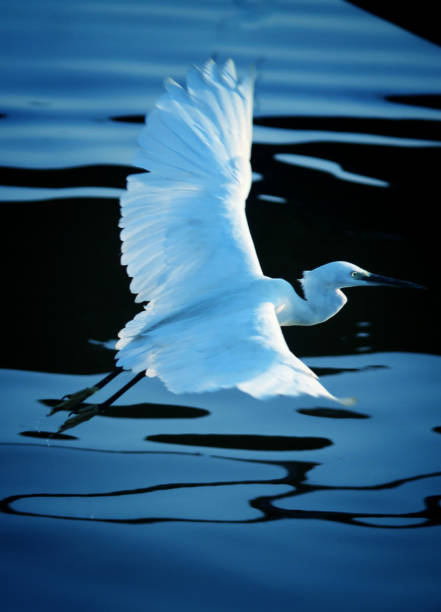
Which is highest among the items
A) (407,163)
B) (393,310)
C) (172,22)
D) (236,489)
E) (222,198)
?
(172,22)

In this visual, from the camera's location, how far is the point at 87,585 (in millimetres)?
3510

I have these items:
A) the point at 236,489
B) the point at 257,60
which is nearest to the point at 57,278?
the point at 236,489

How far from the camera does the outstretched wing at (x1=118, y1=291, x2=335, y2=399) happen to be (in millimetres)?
2924

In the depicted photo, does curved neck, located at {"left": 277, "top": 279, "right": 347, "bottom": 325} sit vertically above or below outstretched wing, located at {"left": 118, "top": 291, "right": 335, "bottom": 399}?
above

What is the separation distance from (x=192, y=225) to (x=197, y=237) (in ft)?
0.19

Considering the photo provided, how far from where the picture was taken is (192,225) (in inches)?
168

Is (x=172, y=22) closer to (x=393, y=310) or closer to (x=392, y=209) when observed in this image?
(x=392, y=209)

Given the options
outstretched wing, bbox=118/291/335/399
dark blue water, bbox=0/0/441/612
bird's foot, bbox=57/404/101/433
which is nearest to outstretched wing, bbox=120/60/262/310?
outstretched wing, bbox=118/291/335/399

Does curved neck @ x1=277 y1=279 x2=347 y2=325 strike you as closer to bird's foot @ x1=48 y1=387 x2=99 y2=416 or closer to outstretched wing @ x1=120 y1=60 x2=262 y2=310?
outstretched wing @ x1=120 y1=60 x2=262 y2=310

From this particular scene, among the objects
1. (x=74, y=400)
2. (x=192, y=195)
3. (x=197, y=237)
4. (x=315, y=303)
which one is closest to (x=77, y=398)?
(x=74, y=400)

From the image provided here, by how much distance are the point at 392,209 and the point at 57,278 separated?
107 inches

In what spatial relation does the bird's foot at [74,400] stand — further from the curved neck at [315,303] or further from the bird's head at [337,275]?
the bird's head at [337,275]

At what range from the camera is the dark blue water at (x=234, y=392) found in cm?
367

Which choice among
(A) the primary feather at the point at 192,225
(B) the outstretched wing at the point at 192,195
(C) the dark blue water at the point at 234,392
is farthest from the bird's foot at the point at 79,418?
(B) the outstretched wing at the point at 192,195
